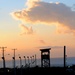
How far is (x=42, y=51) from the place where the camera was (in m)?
80.6
